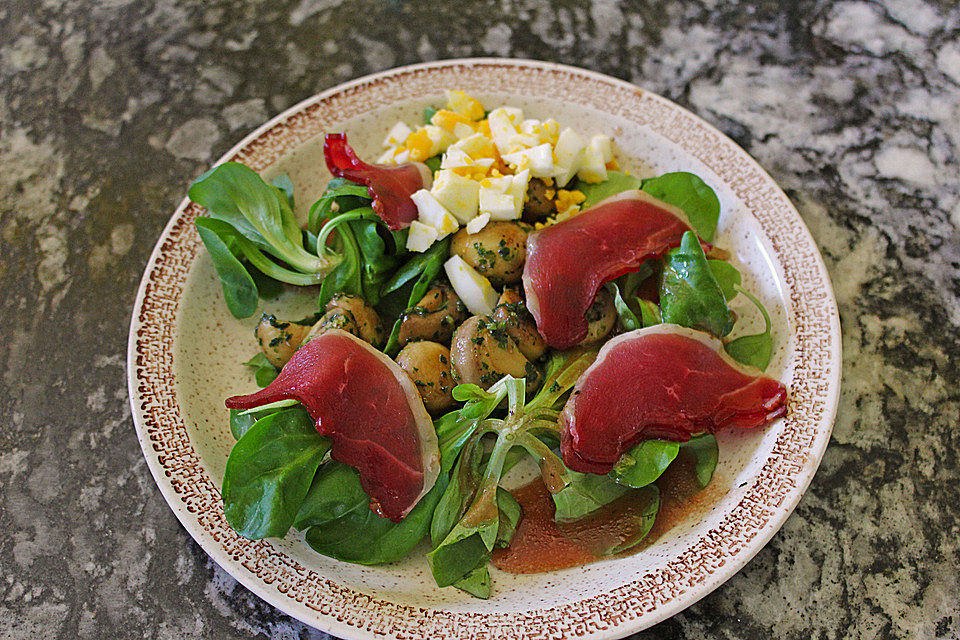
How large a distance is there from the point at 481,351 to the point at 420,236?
0.35 metres

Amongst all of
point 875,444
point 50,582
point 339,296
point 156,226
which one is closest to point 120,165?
point 156,226

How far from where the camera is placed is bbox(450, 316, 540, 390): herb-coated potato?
1574mm

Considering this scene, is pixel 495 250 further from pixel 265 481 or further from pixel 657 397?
pixel 265 481

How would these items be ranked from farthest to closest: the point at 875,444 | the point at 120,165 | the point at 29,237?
the point at 120,165
the point at 29,237
the point at 875,444

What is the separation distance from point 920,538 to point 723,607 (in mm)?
490

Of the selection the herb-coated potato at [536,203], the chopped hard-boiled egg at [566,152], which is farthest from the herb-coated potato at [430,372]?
the chopped hard-boiled egg at [566,152]

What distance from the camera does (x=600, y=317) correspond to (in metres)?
1.69

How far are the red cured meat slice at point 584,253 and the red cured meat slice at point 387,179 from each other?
1.04 ft

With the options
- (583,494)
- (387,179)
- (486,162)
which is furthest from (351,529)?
(486,162)

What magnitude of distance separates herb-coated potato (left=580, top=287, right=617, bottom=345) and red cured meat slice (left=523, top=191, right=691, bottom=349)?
2 centimetres

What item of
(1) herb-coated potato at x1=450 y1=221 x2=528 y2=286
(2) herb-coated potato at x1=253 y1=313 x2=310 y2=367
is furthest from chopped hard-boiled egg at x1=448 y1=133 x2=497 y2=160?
(2) herb-coated potato at x1=253 y1=313 x2=310 y2=367

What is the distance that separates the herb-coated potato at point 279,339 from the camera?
1.72 meters

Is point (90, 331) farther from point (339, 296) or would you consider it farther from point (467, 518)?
point (467, 518)

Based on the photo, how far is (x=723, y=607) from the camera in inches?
58.3
